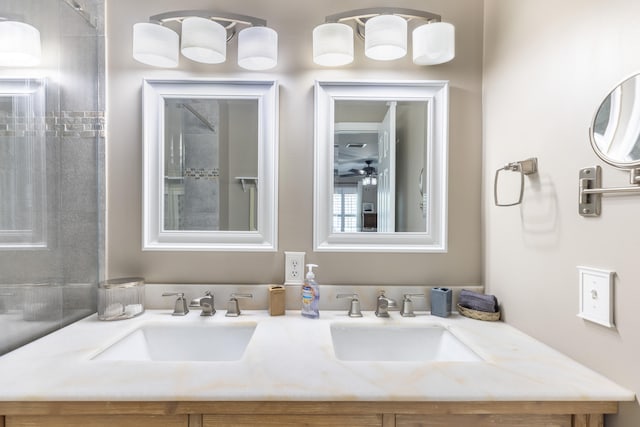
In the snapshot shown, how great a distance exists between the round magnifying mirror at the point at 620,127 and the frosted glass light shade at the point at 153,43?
143cm

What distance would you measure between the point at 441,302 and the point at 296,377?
0.72 m

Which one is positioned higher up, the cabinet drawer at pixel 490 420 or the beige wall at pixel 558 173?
the beige wall at pixel 558 173

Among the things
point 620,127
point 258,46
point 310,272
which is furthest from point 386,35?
point 310,272

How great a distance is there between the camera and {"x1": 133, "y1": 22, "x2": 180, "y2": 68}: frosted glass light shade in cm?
123

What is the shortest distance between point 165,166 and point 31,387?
2.81ft

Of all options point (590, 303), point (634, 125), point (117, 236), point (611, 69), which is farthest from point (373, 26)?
point (117, 236)

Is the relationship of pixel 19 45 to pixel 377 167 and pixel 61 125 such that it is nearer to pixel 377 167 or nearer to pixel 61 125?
pixel 61 125

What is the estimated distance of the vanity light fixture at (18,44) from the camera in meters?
0.97

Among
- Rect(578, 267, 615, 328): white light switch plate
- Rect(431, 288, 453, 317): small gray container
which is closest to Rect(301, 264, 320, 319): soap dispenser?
Rect(431, 288, 453, 317): small gray container

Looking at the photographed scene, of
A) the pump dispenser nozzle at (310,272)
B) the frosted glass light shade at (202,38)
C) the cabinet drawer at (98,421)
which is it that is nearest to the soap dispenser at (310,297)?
the pump dispenser nozzle at (310,272)

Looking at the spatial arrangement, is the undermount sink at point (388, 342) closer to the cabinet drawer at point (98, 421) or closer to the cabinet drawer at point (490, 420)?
the cabinet drawer at point (490, 420)

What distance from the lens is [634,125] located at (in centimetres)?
73

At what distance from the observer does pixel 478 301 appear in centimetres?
127

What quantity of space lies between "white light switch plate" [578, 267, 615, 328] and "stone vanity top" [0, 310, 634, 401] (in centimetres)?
15
